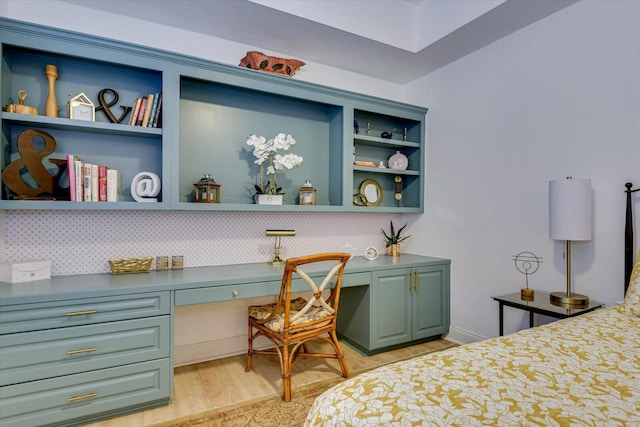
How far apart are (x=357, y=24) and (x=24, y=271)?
2.80 m

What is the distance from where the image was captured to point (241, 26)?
101 inches

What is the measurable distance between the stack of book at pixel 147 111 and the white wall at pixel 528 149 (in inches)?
97.2

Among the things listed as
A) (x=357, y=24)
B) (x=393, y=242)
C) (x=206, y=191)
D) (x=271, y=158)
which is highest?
(x=357, y=24)

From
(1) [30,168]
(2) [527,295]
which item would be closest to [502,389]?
(2) [527,295]

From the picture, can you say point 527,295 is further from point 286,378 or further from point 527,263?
point 286,378

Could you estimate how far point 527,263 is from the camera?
Answer: 8.43 feet

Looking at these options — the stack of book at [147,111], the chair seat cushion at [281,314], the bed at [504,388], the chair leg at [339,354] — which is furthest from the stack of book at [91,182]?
the bed at [504,388]

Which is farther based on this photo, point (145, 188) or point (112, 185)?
point (145, 188)

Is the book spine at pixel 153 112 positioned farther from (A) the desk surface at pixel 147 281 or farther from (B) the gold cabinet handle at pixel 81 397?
(B) the gold cabinet handle at pixel 81 397

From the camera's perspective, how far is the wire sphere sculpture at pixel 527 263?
252 cm

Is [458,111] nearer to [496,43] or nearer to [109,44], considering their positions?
[496,43]

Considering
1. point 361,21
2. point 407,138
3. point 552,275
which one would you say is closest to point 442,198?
point 407,138

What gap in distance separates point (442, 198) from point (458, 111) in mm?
806

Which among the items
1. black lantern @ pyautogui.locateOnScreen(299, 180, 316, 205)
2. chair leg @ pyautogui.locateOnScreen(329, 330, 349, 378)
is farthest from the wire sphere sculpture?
black lantern @ pyautogui.locateOnScreen(299, 180, 316, 205)
